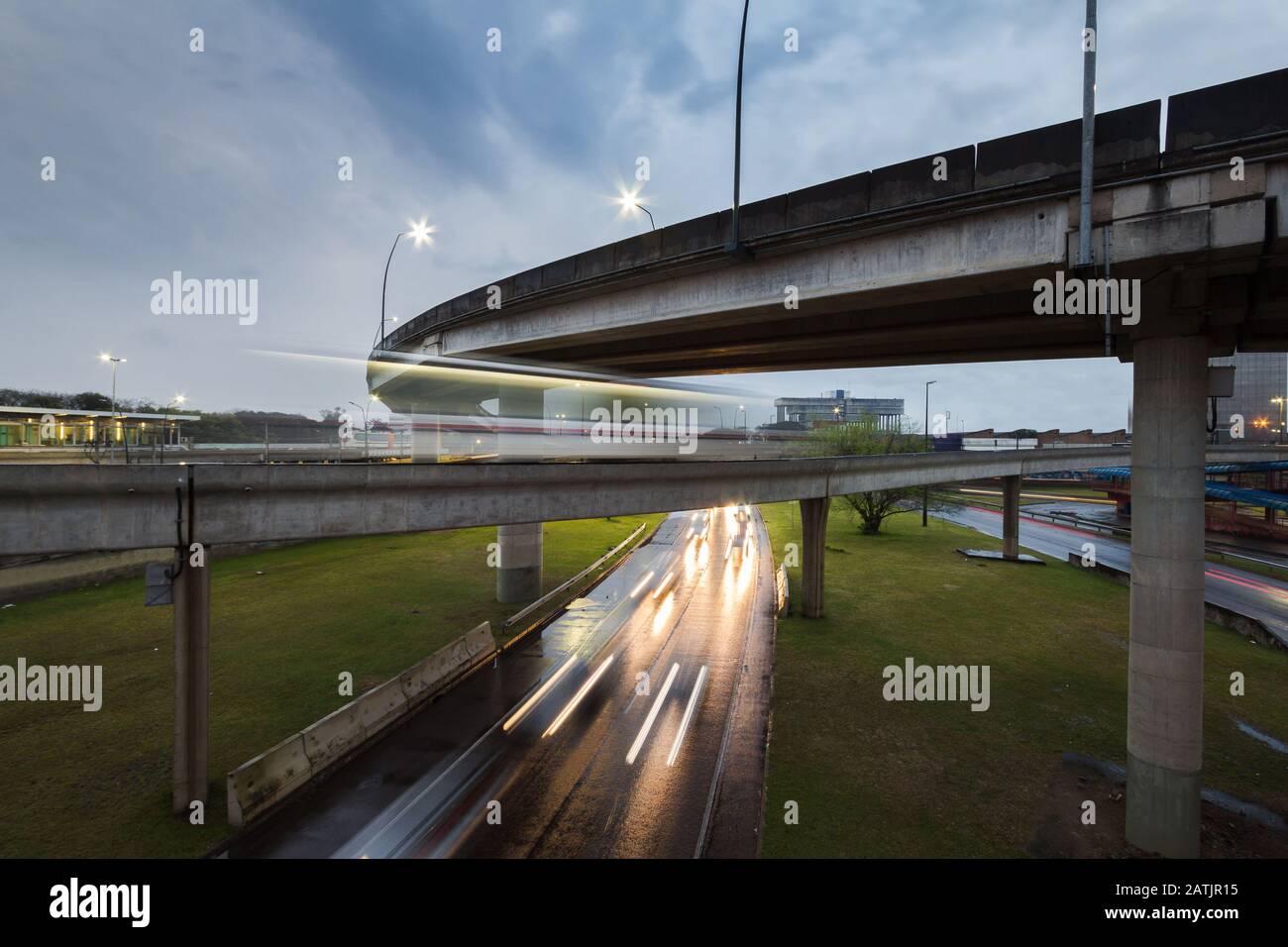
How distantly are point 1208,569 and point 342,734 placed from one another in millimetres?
41806

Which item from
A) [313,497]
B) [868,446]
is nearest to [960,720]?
[313,497]

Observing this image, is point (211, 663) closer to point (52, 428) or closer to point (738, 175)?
point (738, 175)

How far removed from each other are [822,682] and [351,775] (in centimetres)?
1090

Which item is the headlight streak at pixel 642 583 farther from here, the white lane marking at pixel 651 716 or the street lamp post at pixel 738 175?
the street lamp post at pixel 738 175

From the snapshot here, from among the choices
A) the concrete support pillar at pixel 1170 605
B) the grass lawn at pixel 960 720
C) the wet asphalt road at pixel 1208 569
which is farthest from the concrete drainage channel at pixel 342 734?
the wet asphalt road at pixel 1208 569

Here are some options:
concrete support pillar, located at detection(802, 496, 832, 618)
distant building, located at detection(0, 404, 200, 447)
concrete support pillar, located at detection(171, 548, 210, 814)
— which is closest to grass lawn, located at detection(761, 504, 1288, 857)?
concrete support pillar, located at detection(802, 496, 832, 618)

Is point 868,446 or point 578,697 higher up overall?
point 868,446

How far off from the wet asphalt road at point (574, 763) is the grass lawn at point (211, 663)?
81.8 inches

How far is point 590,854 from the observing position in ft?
25.8

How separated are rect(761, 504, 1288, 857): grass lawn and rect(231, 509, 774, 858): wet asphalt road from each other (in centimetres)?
96

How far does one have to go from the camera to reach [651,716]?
1232cm

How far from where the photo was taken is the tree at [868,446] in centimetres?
3803
